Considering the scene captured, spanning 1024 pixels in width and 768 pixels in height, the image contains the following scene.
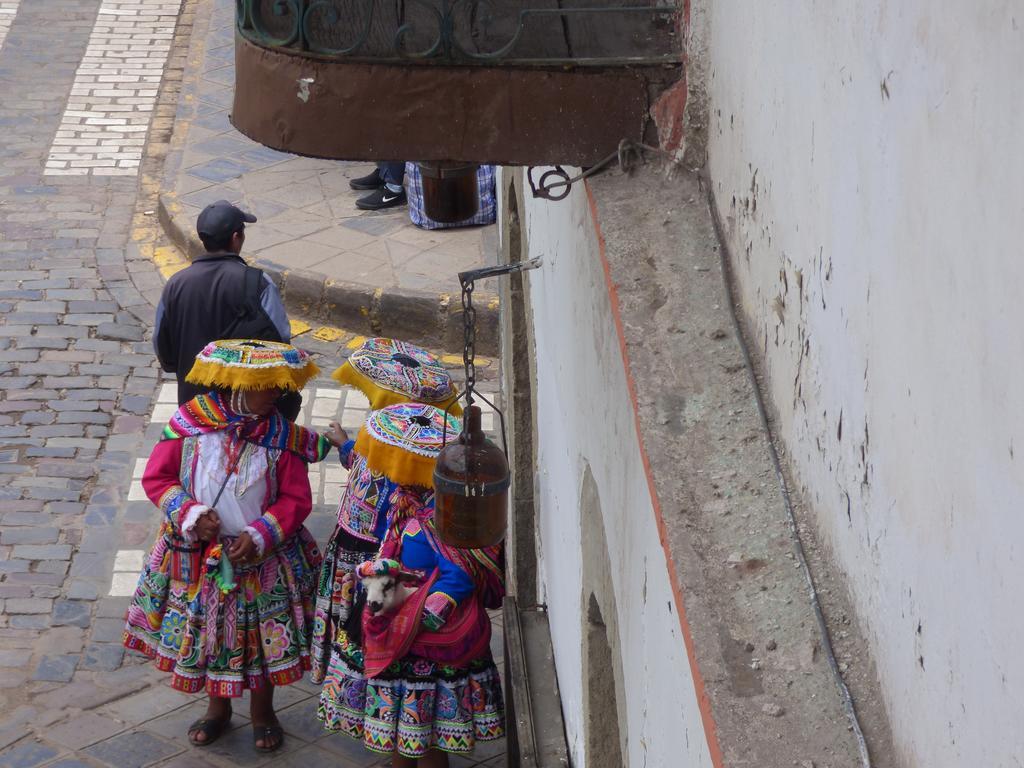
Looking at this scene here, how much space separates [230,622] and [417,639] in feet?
2.93

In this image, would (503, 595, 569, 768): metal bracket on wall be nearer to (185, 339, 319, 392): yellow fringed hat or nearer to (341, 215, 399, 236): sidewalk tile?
(185, 339, 319, 392): yellow fringed hat

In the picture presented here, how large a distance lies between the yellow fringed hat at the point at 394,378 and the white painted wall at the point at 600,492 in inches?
17.0

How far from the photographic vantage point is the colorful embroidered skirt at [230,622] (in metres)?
5.50

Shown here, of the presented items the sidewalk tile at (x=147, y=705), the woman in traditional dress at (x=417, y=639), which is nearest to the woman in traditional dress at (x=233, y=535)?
the woman in traditional dress at (x=417, y=639)

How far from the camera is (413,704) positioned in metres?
5.19

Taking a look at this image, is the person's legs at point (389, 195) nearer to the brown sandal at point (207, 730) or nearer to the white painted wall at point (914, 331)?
the brown sandal at point (207, 730)

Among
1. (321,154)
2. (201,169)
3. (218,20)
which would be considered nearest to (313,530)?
(321,154)

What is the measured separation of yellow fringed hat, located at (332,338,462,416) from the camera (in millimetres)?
5531

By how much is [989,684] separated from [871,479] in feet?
1.32

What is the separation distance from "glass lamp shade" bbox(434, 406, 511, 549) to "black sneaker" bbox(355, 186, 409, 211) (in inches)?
272

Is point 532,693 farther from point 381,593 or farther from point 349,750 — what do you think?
point 349,750

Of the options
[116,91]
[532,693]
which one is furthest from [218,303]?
[116,91]

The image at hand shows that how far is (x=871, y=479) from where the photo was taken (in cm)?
152

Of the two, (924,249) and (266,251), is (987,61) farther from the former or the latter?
(266,251)
